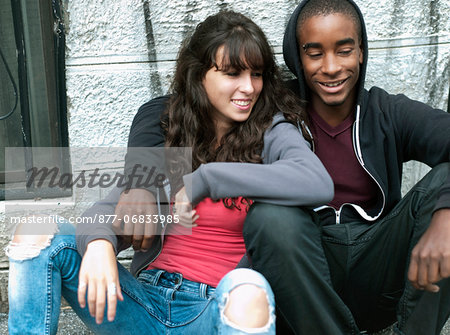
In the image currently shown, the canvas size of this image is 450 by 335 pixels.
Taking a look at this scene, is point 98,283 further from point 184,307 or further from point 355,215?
point 355,215

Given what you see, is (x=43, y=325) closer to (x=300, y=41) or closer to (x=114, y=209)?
(x=114, y=209)

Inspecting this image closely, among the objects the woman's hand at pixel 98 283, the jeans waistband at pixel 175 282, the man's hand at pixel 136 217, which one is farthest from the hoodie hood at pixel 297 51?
the woman's hand at pixel 98 283

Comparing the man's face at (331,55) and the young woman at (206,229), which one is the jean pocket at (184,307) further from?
the man's face at (331,55)

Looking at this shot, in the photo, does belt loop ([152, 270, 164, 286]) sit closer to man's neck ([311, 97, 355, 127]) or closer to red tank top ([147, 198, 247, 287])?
red tank top ([147, 198, 247, 287])

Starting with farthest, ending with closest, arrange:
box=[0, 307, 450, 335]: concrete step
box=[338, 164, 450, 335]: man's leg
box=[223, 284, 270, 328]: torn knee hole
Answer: box=[0, 307, 450, 335]: concrete step
box=[338, 164, 450, 335]: man's leg
box=[223, 284, 270, 328]: torn knee hole

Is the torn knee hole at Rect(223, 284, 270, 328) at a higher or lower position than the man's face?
lower

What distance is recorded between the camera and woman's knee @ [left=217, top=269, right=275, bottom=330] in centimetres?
154

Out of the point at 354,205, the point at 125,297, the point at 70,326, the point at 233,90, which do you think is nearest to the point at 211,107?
the point at 233,90

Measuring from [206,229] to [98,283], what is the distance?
0.51 metres

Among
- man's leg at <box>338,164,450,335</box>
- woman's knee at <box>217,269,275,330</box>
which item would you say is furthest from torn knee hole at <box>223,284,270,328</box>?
man's leg at <box>338,164,450,335</box>

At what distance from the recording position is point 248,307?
1.55 meters

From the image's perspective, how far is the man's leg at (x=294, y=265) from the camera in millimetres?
1728

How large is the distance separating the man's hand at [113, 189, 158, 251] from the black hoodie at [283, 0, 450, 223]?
30.8 inches

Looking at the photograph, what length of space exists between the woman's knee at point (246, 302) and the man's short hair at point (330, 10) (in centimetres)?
115
